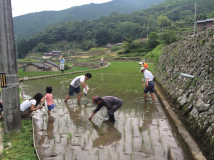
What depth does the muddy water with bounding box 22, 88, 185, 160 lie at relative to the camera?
12.7 ft

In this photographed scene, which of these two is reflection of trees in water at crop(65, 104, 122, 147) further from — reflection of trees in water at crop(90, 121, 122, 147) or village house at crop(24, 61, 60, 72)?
village house at crop(24, 61, 60, 72)

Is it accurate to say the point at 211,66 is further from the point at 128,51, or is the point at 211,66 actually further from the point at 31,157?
the point at 128,51

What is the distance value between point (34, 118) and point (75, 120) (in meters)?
1.30

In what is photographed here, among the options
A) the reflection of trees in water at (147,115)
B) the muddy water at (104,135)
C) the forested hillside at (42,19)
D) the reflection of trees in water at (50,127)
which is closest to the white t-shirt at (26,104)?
the muddy water at (104,135)

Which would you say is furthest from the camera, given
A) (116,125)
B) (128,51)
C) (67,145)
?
(128,51)

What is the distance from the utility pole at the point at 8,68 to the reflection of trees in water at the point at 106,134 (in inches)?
77.2

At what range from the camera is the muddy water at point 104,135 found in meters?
3.87

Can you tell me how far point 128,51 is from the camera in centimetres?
6203

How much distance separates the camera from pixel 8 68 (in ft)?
14.8

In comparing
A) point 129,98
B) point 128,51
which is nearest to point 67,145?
point 129,98

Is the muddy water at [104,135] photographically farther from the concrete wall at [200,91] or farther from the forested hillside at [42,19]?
the forested hillside at [42,19]

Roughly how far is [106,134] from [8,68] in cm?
281

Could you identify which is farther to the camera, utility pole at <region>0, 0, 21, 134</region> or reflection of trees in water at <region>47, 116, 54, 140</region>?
reflection of trees in water at <region>47, 116, 54, 140</region>

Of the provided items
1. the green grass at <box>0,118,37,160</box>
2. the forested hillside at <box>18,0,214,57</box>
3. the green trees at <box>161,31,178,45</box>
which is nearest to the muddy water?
the green grass at <box>0,118,37,160</box>
